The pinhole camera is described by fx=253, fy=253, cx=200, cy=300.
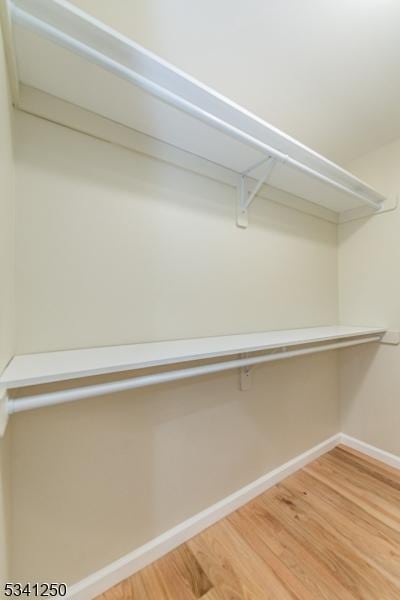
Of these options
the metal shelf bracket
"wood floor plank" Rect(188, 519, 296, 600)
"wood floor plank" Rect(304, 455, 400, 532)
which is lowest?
"wood floor plank" Rect(304, 455, 400, 532)

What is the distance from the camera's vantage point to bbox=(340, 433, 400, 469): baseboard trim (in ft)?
5.75

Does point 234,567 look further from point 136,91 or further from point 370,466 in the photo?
point 136,91

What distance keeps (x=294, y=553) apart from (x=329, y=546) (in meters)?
0.18

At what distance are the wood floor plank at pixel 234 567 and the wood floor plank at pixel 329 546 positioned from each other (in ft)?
0.81

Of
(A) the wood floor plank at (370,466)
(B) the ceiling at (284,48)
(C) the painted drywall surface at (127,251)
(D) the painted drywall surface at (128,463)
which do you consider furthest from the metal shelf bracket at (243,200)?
(A) the wood floor plank at (370,466)

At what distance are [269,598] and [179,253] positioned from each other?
1445mm

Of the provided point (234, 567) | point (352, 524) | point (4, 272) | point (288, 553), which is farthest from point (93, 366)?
point (352, 524)

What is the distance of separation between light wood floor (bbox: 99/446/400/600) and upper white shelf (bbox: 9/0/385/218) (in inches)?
71.3

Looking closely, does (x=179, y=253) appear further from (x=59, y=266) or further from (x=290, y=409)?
(x=290, y=409)

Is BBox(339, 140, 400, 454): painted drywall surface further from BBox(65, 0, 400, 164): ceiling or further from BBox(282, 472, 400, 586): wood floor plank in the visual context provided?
BBox(282, 472, 400, 586): wood floor plank

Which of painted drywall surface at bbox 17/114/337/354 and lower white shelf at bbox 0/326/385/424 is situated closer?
lower white shelf at bbox 0/326/385/424

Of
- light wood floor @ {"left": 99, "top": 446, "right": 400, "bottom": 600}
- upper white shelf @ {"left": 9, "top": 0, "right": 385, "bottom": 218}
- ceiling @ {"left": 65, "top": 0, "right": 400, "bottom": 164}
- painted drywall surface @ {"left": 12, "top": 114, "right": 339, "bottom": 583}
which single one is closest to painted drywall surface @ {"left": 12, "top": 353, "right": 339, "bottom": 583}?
painted drywall surface @ {"left": 12, "top": 114, "right": 339, "bottom": 583}

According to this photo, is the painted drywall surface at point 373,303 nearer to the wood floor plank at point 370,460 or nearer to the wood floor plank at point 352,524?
the wood floor plank at point 370,460

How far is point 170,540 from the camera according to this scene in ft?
3.79
